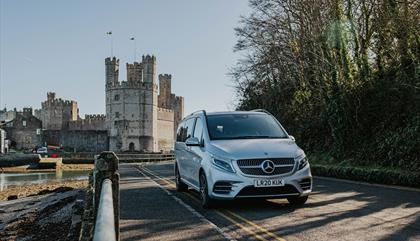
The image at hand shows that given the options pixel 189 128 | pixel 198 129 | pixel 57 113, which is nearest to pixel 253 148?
pixel 198 129

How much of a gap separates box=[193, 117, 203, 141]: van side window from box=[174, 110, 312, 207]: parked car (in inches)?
1.7

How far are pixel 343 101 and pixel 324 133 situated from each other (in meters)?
4.69

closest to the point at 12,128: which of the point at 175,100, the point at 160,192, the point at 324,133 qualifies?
the point at 175,100

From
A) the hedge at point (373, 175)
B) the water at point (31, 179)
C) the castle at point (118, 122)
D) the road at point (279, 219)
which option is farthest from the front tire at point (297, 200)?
the castle at point (118, 122)

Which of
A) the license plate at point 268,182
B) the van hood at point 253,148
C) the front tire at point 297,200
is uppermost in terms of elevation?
the van hood at point 253,148

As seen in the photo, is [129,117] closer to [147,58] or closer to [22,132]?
[147,58]

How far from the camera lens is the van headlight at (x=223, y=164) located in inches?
357

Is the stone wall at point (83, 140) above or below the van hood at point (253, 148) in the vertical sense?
above

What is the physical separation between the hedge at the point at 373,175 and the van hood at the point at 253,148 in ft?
17.7

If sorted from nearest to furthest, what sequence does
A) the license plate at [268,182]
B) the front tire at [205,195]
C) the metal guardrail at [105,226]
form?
the metal guardrail at [105,226] → the license plate at [268,182] → the front tire at [205,195]

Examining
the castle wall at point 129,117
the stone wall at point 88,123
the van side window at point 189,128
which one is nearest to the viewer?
the van side window at point 189,128

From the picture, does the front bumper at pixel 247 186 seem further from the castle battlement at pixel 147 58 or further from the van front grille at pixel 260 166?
the castle battlement at pixel 147 58

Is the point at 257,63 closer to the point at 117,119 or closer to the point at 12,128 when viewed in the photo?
the point at 117,119

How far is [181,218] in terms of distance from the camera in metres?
8.71
